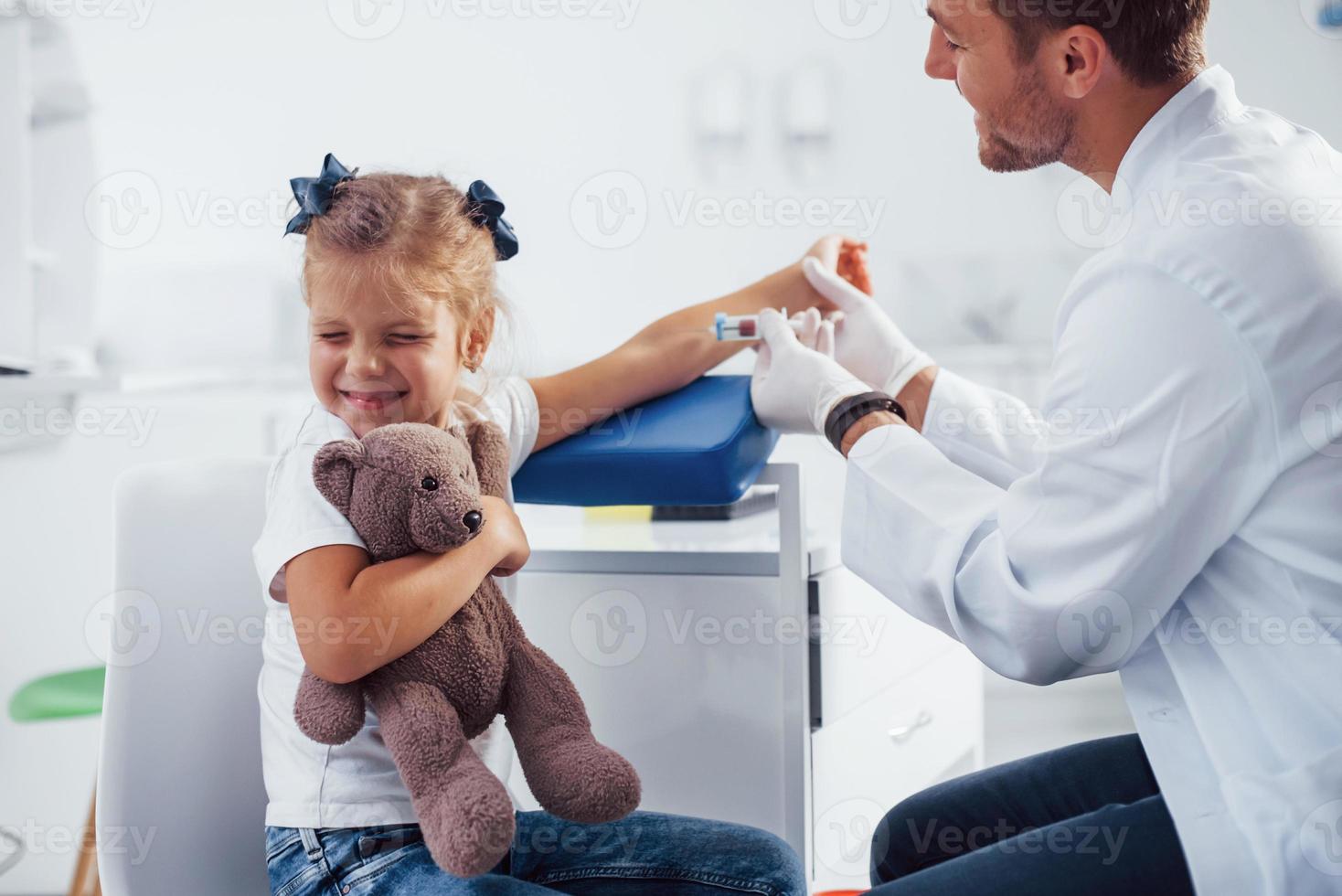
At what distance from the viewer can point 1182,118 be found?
0.85 meters

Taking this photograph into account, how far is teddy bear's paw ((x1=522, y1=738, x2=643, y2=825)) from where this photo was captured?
Answer: 2.56ft

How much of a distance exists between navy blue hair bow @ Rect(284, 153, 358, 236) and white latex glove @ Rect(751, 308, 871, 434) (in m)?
0.42

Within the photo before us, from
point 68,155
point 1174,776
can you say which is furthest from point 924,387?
point 68,155

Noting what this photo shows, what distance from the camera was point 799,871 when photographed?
3.04 ft

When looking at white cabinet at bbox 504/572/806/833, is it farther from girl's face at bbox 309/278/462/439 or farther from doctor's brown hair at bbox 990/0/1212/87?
doctor's brown hair at bbox 990/0/1212/87

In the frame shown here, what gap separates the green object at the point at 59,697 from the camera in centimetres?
141

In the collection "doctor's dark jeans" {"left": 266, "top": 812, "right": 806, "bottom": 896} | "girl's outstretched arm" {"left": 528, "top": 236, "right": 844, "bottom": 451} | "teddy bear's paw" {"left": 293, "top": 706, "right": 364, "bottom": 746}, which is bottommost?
"doctor's dark jeans" {"left": 266, "top": 812, "right": 806, "bottom": 896}

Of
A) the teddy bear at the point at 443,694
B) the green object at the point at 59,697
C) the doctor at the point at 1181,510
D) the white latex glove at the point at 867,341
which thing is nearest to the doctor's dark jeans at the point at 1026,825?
the doctor at the point at 1181,510

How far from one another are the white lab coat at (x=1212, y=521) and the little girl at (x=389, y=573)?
32 cm

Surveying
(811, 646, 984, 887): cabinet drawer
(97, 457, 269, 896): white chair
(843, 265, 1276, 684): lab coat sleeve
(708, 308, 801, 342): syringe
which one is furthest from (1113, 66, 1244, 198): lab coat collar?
(97, 457, 269, 896): white chair

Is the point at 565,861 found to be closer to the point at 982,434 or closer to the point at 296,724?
the point at 296,724

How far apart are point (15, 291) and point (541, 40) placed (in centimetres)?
106

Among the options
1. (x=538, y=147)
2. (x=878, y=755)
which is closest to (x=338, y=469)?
(x=878, y=755)

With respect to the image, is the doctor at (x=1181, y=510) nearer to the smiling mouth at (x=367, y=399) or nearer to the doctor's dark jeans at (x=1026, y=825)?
the doctor's dark jeans at (x=1026, y=825)
